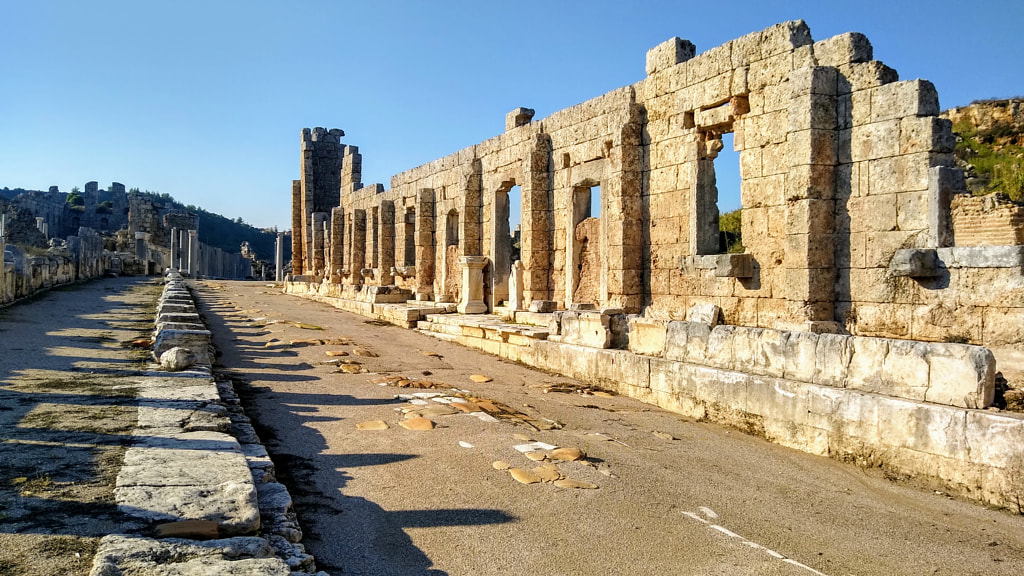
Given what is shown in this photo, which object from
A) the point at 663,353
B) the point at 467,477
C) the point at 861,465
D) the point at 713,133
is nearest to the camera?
the point at 467,477

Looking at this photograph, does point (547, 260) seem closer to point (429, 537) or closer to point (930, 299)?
point (930, 299)

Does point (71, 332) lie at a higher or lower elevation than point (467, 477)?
higher

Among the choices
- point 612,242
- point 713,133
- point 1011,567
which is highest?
point 713,133

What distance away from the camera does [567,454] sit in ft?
18.0

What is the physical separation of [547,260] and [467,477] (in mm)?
9769

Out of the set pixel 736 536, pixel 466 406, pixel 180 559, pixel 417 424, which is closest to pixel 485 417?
pixel 466 406

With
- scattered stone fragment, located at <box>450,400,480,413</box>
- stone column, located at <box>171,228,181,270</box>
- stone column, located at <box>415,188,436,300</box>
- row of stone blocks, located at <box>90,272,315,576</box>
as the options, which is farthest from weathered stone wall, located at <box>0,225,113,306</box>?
row of stone blocks, located at <box>90,272,315,576</box>

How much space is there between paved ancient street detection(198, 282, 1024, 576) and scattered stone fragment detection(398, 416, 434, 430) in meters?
0.10

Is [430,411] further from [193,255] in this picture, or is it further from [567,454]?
[193,255]

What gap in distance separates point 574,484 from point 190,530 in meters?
2.77

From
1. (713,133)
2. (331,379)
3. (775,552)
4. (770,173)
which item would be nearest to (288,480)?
(775,552)

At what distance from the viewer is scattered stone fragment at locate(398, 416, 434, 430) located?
6156mm

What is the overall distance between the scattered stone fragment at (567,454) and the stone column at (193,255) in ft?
135

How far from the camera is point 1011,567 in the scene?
3.86 m
